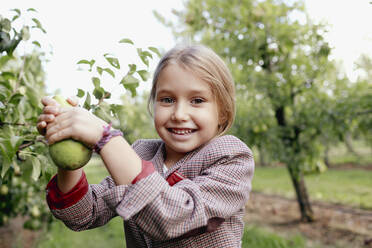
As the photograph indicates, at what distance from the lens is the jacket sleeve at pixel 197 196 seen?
2.49 ft

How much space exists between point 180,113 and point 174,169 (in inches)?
7.7

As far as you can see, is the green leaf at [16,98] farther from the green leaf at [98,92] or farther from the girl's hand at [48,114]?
the girl's hand at [48,114]

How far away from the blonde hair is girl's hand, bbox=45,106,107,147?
422mm

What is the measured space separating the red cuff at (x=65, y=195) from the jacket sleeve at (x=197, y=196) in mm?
306

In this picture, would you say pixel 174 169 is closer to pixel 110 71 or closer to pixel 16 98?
pixel 110 71

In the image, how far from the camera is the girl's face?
1.08 m

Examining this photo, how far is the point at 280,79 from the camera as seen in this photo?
4.81 metres

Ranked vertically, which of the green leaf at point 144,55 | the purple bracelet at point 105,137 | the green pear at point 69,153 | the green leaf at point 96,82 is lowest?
the green pear at point 69,153

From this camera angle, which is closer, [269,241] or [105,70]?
[105,70]

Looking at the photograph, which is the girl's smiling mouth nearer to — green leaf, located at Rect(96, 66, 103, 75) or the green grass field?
green leaf, located at Rect(96, 66, 103, 75)

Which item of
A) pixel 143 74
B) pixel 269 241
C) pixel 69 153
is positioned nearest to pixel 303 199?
pixel 269 241

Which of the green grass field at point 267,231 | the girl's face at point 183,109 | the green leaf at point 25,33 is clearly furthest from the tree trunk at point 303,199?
the green leaf at point 25,33

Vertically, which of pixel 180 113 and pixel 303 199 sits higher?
pixel 180 113

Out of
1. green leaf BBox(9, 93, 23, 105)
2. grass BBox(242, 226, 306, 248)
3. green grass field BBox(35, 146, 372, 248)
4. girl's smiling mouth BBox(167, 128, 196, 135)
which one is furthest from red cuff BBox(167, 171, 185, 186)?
grass BBox(242, 226, 306, 248)
